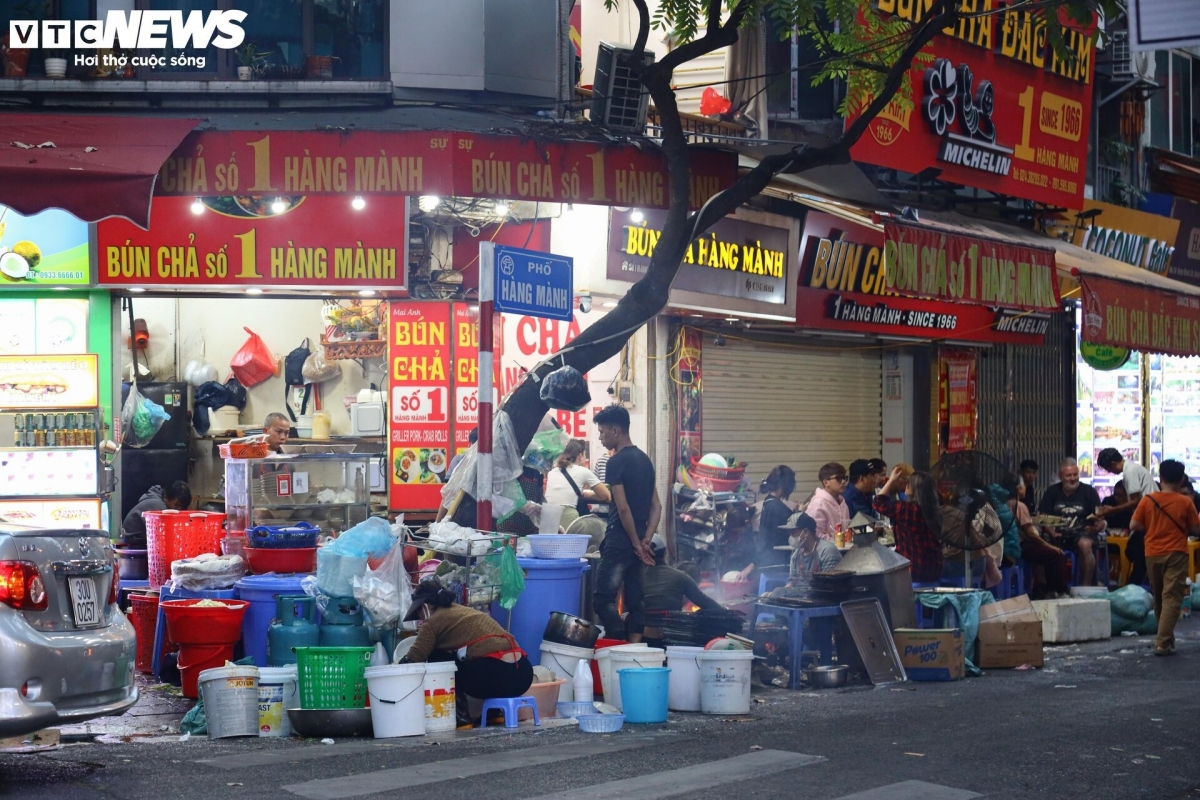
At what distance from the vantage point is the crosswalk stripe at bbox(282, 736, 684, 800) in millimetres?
6680

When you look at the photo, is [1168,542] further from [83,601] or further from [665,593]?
[83,601]

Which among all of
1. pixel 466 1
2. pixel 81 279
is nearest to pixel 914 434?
pixel 466 1

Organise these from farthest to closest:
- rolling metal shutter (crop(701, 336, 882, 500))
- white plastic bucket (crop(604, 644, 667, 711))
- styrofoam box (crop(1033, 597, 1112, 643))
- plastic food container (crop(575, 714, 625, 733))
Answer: rolling metal shutter (crop(701, 336, 882, 500)) → styrofoam box (crop(1033, 597, 1112, 643)) → white plastic bucket (crop(604, 644, 667, 711)) → plastic food container (crop(575, 714, 625, 733))

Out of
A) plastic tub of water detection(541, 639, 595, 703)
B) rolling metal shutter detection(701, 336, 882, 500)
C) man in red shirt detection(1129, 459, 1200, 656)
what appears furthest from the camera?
rolling metal shutter detection(701, 336, 882, 500)

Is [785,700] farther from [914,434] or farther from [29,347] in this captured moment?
[914,434]

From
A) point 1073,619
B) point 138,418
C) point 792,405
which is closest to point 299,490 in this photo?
point 138,418

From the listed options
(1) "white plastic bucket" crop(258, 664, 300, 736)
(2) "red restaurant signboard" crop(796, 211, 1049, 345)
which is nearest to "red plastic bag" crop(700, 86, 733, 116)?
(2) "red restaurant signboard" crop(796, 211, 1049, 345)

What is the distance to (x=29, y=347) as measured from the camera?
13523 millimetres

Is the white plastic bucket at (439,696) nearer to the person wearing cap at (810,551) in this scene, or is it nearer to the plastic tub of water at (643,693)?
the plastic tub of water at (643,693)

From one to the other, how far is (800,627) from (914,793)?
3.67m

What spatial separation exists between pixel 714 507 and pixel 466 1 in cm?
592

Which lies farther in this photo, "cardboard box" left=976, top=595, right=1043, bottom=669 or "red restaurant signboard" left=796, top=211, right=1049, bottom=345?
"red restaurant signboard" left=796, top=211, right=1049, bottom=345

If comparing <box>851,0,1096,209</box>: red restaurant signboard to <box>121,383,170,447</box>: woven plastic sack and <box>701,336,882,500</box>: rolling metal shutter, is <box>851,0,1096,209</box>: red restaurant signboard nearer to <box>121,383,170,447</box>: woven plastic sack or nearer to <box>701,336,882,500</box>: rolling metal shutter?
<box>701,336,882,500</box>: rolling metal shutter

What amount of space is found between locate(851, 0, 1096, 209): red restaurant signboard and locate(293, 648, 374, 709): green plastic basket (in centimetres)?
1071
